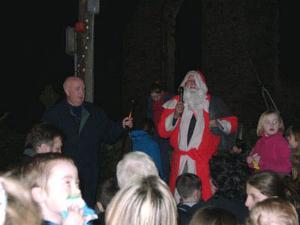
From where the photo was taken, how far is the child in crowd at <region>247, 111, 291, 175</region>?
5.96 metres

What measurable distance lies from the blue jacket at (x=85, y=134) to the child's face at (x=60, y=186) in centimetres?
325

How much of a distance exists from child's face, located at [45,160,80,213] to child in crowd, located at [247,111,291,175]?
3265 mm

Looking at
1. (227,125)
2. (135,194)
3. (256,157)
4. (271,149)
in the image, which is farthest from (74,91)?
(135,194)

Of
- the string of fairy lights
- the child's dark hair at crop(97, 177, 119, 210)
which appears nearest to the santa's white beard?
the string of fairy lights

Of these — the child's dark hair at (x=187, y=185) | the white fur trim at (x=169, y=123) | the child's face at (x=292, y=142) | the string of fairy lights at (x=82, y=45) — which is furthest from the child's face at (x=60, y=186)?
the string of fairy lights at (x=82, y=45)

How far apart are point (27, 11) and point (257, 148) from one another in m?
11.4

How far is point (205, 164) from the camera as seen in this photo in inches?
256

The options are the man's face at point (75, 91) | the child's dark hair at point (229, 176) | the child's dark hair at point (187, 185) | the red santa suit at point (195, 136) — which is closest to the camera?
the child's dark hair at point (229, 176)

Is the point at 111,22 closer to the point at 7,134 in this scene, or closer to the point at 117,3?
the point at 117,3

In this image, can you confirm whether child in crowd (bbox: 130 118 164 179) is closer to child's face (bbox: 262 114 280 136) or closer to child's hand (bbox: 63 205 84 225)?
child's face (bbox: 262 114 280 136)

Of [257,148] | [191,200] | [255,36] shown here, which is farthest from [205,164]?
[255,36]

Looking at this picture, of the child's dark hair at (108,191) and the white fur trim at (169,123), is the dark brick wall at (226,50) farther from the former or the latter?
the child's dark hair at (108,191)

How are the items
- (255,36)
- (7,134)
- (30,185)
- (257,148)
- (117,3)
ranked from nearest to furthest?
(30,185) → (257,148) → (7,134) → (255,36) → (117,3)

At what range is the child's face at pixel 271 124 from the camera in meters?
6.13
